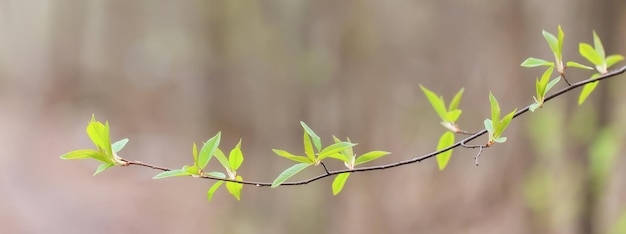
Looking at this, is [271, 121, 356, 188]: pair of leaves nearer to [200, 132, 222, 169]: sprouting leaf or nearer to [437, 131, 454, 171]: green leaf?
[200, 132, 222, 169]: sprouting leaf

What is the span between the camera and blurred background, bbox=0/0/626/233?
1269 mm

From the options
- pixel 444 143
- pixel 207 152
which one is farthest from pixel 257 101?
pixel 207 152

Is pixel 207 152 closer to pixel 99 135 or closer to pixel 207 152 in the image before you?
pixel 207 152

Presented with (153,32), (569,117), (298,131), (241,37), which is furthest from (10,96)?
(569,117)

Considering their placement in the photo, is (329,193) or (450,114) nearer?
(450,114)

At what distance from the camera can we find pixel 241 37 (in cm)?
138

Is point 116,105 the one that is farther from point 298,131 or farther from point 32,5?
point 298,131

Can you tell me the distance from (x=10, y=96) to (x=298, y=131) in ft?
2.39

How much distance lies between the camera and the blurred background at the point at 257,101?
127cm

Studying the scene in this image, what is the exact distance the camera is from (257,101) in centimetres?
138

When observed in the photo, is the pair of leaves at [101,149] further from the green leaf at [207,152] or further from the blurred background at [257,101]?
the blurred background at [257,101]

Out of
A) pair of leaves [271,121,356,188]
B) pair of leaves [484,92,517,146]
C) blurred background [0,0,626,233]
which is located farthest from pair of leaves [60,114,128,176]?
blurred background [0,0,626,233]

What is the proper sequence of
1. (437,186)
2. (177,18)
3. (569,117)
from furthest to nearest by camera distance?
(177,18), (437,186), (569,117)

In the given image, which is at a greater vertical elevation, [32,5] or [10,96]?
[32,5]
